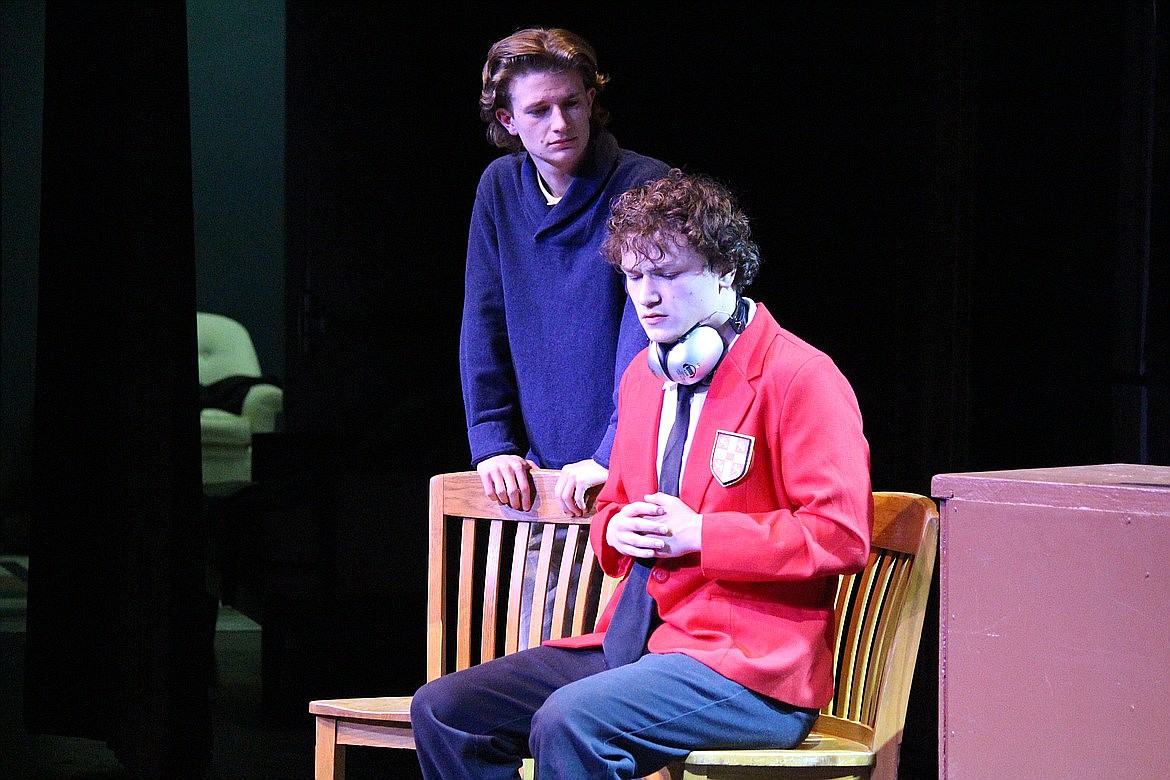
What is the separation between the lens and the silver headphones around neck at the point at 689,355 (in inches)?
65.9

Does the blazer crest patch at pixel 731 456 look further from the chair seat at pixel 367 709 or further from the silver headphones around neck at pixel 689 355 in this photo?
the chair seat at pixel 367 709

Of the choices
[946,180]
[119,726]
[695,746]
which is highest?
[946,180]

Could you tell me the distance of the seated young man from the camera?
1.59 metres

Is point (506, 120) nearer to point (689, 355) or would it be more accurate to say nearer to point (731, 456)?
point (689, 355)

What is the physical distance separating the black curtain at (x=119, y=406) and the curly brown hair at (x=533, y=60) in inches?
41.2

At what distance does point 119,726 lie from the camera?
9.44ft

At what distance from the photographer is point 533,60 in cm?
202

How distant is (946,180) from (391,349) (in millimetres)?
1771

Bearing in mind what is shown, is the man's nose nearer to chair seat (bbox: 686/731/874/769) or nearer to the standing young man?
the standing young man

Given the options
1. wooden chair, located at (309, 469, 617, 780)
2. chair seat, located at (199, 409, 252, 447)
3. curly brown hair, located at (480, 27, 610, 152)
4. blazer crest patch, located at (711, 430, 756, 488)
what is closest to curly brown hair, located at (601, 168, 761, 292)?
blazer crest patch, located at (711, 430, 756, 488)

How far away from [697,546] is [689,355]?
0.80 feet

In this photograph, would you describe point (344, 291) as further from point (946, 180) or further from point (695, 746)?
point (695, 746)

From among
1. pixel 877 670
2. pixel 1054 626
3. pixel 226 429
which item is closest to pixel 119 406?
pixel 877 670

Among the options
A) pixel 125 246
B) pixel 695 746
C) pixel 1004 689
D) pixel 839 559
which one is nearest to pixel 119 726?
pixel 125 246
